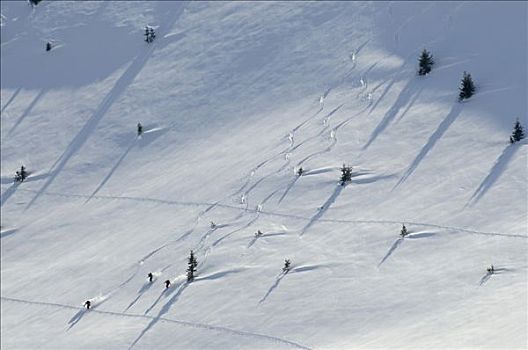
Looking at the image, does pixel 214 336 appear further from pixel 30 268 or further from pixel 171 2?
pixel 171 2

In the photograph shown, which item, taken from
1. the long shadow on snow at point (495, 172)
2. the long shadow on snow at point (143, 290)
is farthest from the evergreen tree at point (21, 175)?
the long shadow on snow at point (495, 172)

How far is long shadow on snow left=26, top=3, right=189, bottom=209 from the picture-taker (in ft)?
116

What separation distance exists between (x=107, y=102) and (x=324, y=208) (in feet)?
Result: 40.6

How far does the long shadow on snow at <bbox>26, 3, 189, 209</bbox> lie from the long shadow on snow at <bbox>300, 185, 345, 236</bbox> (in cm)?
1103

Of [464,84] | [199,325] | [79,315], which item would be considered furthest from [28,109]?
[464,84]

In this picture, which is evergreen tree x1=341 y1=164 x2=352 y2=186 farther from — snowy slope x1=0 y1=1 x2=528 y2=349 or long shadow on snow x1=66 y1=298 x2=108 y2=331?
long shadow on snow x1=66 y1=298 x2=108 y2=331

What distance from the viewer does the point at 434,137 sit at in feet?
96.5

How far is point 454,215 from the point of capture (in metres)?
26.0

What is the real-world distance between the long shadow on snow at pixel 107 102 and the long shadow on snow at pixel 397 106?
11.1m

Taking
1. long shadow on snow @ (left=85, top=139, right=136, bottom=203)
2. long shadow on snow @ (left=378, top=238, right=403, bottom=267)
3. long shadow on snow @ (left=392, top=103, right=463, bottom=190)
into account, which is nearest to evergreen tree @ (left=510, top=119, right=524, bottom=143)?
long shadow on snow @ (left=392, top=103, right=463, bottom=190)

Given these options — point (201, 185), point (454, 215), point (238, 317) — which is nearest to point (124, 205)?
point (201, 185)

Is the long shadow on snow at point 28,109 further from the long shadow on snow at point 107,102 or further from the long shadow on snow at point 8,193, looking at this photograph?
the long shadow on snow at point 8,193

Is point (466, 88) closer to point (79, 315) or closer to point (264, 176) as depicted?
point (264, 176)

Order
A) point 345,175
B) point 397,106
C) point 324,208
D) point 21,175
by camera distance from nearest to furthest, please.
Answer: point 324,208
point 345,175
point 397,106
point 21,175
